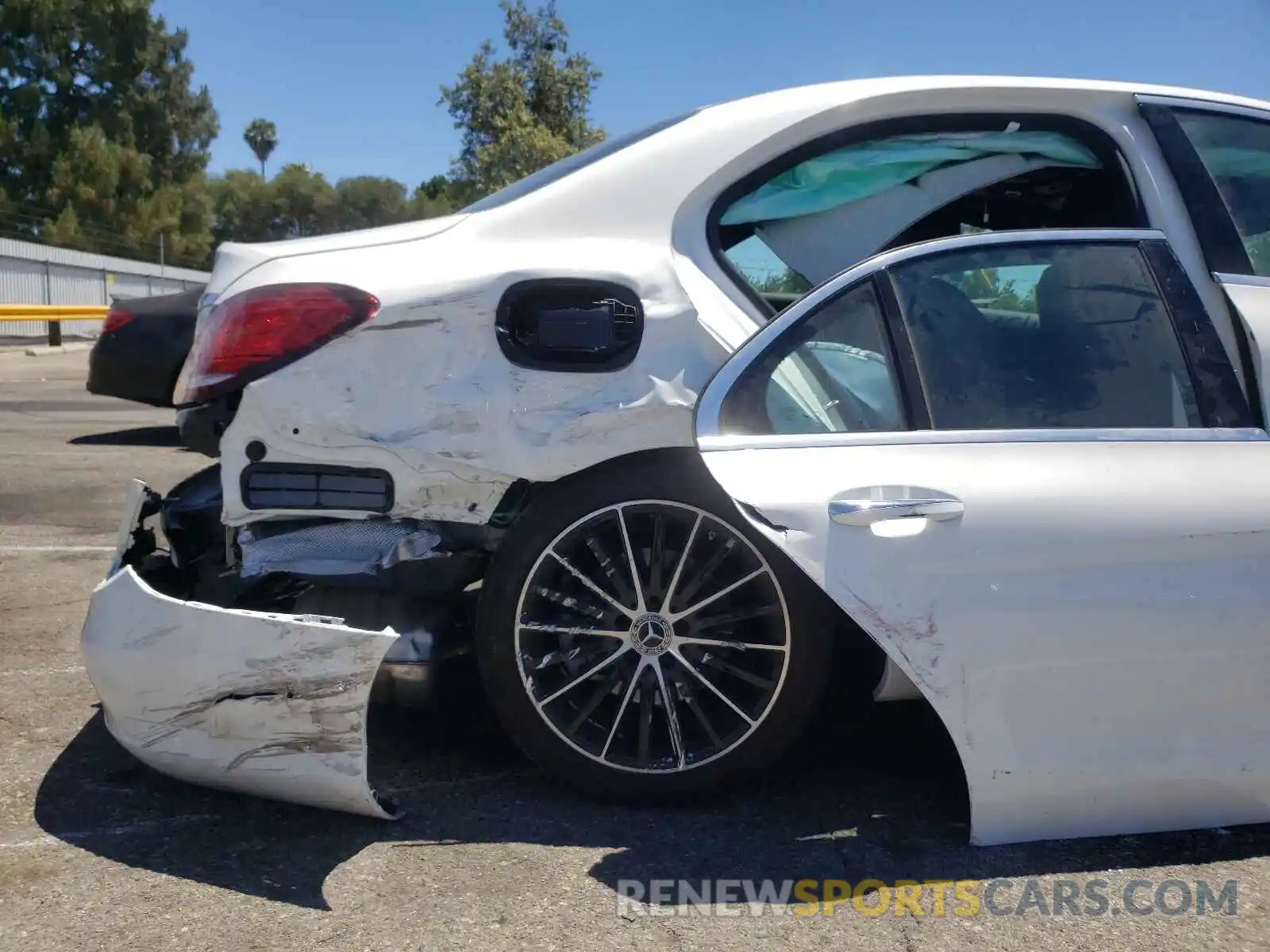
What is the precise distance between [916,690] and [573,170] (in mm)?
1712

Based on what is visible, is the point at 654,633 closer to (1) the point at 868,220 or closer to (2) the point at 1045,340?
(2) the point at 1045,340

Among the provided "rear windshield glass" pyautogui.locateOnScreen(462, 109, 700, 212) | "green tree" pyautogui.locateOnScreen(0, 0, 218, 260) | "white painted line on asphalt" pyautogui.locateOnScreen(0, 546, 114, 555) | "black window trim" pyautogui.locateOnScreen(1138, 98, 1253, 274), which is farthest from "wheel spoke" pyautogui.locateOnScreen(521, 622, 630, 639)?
"green tree" pyautogui.locateOnScreen(0, 0, 218, 260)

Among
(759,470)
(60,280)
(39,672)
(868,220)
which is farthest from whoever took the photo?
(60,280)

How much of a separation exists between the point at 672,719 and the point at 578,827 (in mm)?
360

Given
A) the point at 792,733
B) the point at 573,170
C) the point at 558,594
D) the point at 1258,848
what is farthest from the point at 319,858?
the point at 1258,848

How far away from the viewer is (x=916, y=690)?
271cm

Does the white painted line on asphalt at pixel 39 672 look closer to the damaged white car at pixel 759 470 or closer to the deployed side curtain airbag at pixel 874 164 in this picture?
the damaged white car at pixel 759 470

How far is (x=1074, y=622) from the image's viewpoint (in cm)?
244

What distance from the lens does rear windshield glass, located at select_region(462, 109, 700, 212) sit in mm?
3131

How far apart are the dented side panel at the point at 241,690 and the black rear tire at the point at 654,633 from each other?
421 mm

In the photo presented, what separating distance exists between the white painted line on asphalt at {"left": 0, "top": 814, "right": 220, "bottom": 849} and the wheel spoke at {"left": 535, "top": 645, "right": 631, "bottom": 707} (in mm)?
884

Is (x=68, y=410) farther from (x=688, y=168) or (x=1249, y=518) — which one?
(x=1249, y=518)
